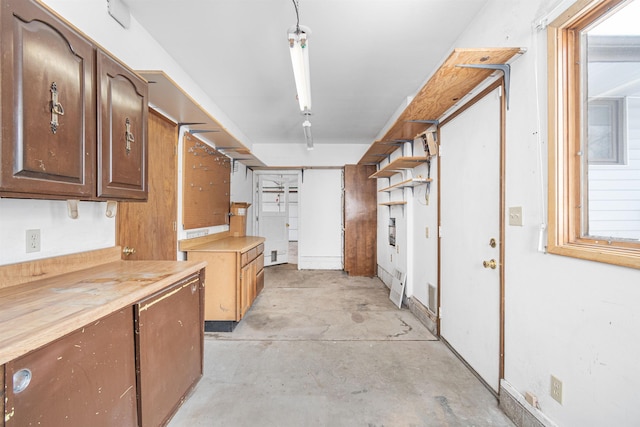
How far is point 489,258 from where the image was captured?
6.49 feet

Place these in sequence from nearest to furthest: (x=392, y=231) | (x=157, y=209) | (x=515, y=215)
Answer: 1. (x=515, y=215)
2. (x=157, y=209)
3. (x=392, y=231)

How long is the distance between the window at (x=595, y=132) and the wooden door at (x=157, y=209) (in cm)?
279

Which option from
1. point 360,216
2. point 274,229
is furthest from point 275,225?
point 360,216

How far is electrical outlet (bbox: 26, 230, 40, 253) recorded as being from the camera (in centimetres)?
135

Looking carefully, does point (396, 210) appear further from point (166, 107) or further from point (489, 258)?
point (166, 107)

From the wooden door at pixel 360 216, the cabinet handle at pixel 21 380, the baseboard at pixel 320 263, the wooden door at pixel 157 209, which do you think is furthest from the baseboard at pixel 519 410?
the baseboard at pixel 320 263

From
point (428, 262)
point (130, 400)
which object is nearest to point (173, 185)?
point (130, 400)

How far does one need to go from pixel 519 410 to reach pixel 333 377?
3.99 feet

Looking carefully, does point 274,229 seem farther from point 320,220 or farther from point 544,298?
point 544,298

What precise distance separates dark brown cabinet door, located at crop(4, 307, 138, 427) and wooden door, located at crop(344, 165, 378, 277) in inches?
181

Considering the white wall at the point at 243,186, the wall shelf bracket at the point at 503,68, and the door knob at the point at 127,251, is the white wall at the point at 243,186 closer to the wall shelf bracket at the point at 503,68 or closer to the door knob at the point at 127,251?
the door knob at the point at 127,251

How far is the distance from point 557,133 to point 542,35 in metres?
0.57

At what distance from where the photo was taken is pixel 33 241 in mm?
1372

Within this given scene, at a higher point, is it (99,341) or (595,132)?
(595,132)
